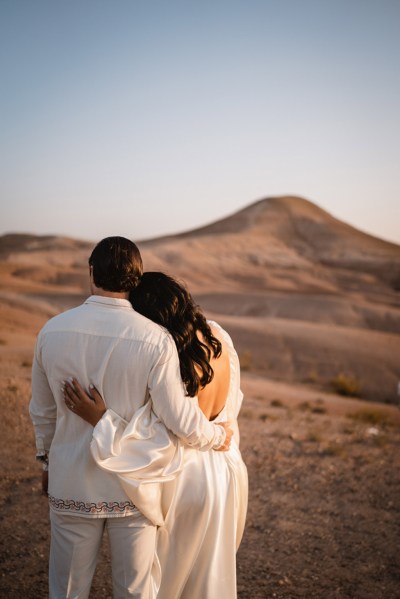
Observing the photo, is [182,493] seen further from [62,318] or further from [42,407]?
[62,318]

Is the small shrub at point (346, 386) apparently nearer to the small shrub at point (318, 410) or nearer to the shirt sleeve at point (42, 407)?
the small shrub at point (318, 410)

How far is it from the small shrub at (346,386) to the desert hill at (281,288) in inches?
19.5

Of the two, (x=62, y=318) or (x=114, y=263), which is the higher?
(x=114, y=263)

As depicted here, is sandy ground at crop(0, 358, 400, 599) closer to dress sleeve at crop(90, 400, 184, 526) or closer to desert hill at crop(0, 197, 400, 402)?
dress sleeve at crop(90, 400, 184, 526)

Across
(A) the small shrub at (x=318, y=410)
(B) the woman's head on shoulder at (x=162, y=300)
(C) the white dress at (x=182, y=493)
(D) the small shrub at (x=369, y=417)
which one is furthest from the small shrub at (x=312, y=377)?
(B) the woman's head on shoulder at (x=162, y=300)

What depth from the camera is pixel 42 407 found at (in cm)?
230

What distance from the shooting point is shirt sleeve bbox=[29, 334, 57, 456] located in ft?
7.28

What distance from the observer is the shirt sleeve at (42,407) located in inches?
87.4

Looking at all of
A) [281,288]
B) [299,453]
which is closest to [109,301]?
[299,453]

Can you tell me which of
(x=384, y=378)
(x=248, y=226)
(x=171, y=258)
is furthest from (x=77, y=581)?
(x=248, y=226)

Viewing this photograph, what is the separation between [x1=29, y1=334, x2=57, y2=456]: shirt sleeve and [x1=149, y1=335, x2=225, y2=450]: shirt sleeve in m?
0.53

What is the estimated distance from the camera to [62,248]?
53.7 m

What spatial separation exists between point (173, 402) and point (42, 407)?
0.67m

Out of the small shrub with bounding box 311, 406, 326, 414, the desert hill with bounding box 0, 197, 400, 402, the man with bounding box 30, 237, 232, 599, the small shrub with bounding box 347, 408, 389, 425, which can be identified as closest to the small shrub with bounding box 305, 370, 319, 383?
the desert hill with bounding box 0, 197, 400, 402
